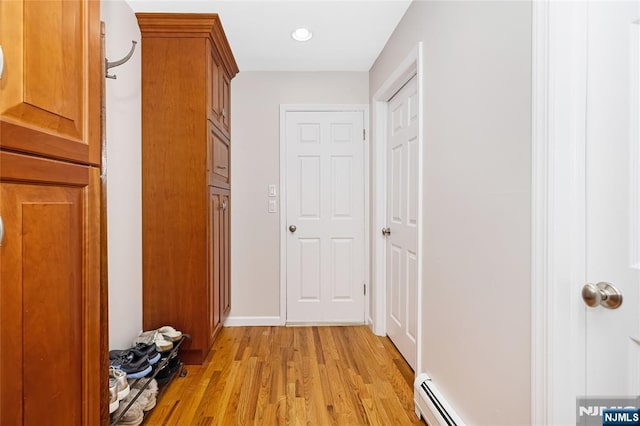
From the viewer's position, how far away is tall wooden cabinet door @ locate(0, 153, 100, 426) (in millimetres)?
679

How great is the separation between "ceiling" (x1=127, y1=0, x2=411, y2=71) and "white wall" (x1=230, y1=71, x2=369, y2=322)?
126 millimetres

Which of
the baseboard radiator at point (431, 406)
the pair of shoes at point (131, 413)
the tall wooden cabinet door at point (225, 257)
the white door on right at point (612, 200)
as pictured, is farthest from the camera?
the tall wooden cabinet door at point (225, 257)

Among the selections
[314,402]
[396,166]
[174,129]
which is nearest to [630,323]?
[314,402]

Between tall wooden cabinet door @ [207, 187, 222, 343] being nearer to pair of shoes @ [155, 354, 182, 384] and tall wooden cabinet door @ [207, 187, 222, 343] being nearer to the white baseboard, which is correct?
pair of shoes @ [155, 354, 182, 384]

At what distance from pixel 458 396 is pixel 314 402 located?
780mm

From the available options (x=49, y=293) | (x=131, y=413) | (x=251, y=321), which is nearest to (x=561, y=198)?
(x=49, y=293)

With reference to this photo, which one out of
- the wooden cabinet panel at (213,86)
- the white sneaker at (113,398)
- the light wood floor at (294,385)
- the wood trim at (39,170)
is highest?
the wooden cabinet panel at (213,86)

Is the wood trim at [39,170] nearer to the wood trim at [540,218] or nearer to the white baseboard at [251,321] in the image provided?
the wood trim at [540,218]

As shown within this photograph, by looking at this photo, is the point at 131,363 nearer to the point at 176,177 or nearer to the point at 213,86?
the point at 176,177

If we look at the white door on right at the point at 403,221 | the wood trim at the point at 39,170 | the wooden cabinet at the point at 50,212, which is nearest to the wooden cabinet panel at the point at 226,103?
the white door on right at the point at 403,221

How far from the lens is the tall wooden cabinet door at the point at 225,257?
274 cm

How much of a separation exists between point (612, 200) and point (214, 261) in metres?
2.17

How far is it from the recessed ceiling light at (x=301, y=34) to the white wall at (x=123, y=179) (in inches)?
40.0

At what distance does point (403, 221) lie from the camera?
243 centimetres
